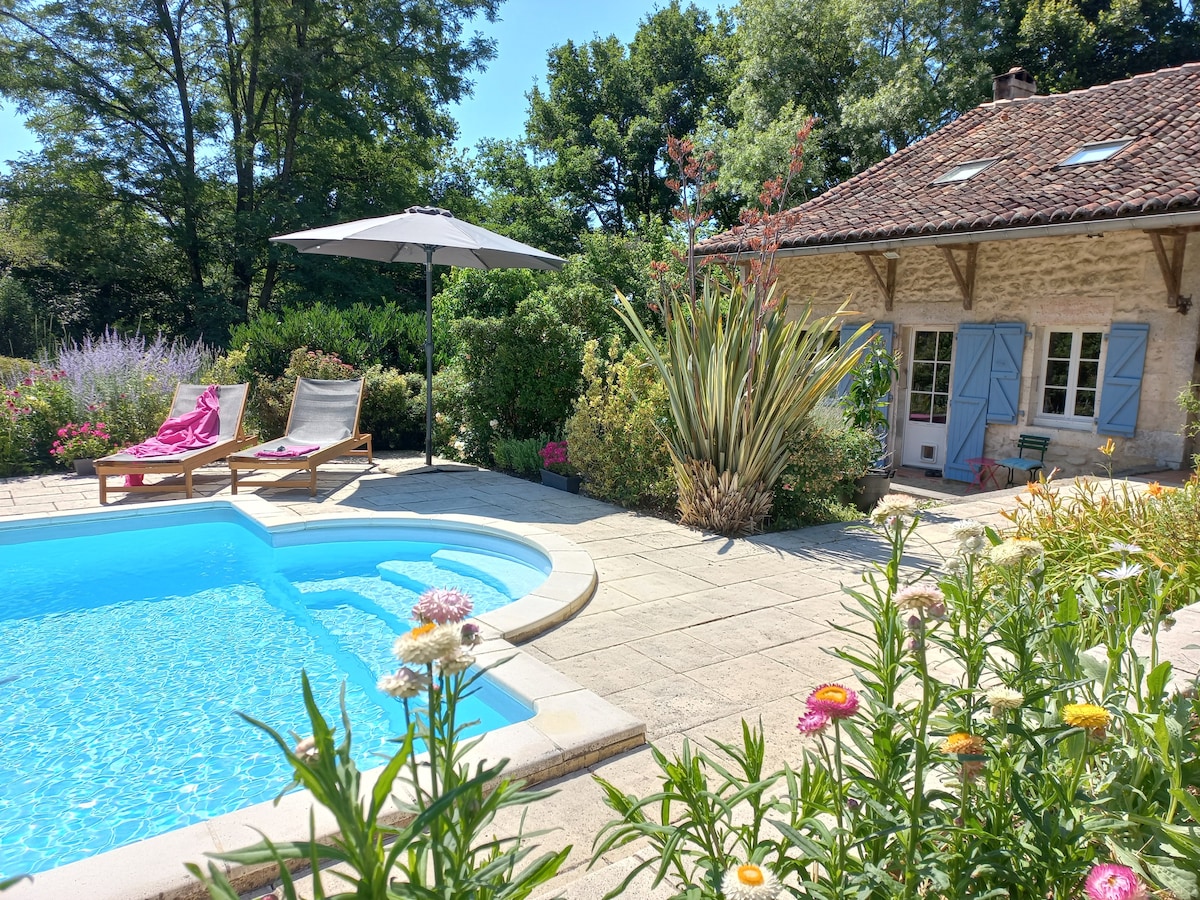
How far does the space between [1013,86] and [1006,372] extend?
242 inches

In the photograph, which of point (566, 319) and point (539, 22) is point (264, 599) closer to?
point (566, 319)

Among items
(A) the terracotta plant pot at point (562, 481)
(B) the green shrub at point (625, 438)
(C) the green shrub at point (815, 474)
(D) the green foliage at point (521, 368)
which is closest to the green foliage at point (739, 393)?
(C) the green shrub at point (815, 474)

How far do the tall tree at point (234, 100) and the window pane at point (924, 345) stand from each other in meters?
13.9

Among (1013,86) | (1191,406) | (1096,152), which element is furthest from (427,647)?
(1013,86)

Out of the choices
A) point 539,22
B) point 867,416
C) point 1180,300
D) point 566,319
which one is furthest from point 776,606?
point 539,22

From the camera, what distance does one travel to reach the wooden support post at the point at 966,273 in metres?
8.83

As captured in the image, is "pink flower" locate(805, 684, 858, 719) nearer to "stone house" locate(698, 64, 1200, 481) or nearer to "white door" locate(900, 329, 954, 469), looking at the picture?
"stone house" locate(698, 64, 1200, 481)

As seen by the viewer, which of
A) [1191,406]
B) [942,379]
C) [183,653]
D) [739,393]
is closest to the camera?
[183,653]

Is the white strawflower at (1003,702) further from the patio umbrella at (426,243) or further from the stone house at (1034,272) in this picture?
the patio umbrella at (426,243)

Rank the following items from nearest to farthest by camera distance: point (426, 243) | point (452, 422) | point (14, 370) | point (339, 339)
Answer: point (426, 243)
point (452, 422)
point (14, 370)
point (339, 339)

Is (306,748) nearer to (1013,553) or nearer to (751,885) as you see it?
(751,885)

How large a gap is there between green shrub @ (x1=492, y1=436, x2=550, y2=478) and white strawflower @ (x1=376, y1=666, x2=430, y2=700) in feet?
23.4

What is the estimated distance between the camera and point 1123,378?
7.52 m

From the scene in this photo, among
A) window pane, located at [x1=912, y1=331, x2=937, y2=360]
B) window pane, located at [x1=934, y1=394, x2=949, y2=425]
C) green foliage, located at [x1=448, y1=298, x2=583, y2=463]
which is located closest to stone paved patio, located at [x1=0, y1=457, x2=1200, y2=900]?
green foliage, located at [x1=448, y1=298, x2=583, y2=463]
